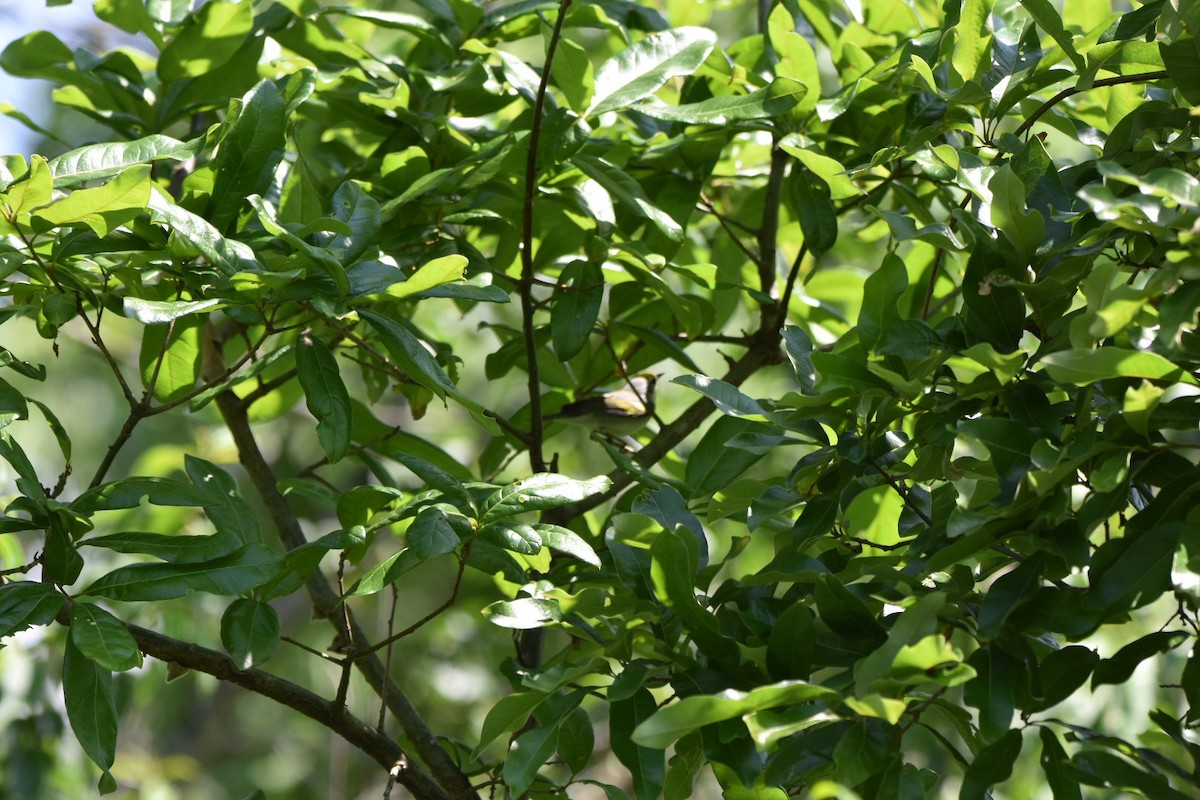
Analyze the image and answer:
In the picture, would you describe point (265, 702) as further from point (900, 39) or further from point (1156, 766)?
point (1156, 766)

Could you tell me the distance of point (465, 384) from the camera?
14.3ft

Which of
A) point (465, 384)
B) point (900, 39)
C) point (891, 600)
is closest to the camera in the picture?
point (891, 600)

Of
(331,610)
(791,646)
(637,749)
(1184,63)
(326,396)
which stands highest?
(1184,63)

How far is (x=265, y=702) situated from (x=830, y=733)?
5.40m

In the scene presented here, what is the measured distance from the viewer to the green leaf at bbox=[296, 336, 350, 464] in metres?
1.06

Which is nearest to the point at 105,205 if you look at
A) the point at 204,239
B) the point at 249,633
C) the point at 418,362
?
the point at 204,239

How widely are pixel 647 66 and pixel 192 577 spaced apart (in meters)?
0.73

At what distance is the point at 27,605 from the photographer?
935 millimetres

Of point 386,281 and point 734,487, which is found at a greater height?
point 386,281

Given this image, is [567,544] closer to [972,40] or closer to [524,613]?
[524,613]

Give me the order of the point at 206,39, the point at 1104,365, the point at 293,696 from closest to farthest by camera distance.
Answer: the point at 1104,365
the point at 293,696
the point at 206,39

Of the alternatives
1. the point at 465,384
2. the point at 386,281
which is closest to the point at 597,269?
the point at 386,281

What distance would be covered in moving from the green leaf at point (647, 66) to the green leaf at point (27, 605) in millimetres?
717

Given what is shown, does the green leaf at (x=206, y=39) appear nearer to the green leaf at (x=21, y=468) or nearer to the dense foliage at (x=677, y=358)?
the dense foliage at (x=677, y=358)
